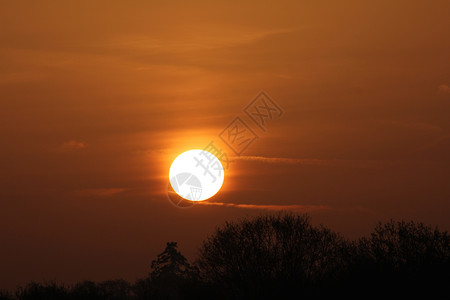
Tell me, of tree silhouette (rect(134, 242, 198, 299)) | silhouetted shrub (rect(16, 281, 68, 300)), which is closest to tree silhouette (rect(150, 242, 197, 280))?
tree silhouette (rect(134, 242, 198, 299))

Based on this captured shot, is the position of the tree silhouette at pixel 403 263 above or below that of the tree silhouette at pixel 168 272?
below

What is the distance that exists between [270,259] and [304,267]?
123 inches

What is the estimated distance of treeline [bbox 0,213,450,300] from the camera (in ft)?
151

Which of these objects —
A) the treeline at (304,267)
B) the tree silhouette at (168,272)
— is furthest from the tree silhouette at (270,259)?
the tree silhouette at (168,272)

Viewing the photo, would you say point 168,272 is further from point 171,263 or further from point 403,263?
point 403,263

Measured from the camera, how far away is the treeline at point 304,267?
4603 cm

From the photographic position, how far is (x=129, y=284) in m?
112

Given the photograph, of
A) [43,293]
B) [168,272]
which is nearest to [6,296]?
[43,293]

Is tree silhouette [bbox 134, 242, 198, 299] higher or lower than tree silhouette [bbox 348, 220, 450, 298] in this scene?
higher

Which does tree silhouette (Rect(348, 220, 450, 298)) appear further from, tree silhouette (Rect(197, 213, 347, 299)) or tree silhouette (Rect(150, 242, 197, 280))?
tree silhouette (Rect(150, 242, 197, 280))

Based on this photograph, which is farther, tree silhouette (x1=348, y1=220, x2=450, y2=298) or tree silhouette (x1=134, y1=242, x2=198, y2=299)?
tree silhouette (x1=134, y1=242, x2=198, y2=299)

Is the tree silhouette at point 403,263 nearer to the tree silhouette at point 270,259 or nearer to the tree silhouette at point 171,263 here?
the tree silhouette at point 270,259

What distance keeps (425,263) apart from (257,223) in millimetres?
21261

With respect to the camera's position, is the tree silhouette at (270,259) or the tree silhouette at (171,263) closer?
the tree silhouette at (270,259)
